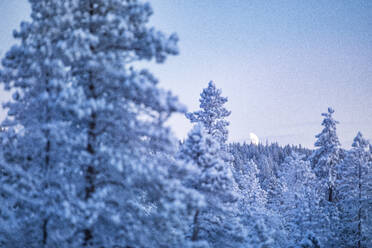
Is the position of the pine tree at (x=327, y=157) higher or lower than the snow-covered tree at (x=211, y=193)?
higher

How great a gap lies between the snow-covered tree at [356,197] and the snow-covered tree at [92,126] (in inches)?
825

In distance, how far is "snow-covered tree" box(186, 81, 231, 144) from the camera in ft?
65.9

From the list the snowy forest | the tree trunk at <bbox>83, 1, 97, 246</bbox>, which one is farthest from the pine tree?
the tree trunk at <bbox>83, 1, 97, 246</bbox>

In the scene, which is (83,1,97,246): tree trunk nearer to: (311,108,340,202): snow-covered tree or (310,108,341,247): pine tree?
(310,108,341,247): pine tree

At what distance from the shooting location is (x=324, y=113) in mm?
27422

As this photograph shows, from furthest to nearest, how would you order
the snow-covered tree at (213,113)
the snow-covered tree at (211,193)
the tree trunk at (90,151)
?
the snow-covered tree at (213,113) < the snow-covered tree at (211,193) < the tree trunk at (90,151)

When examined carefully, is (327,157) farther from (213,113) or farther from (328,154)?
(213,113)

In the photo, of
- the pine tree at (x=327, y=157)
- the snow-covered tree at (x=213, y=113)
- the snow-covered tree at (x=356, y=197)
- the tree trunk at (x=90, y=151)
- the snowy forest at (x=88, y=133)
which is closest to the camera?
the snowy forest at (x=88, y=133)

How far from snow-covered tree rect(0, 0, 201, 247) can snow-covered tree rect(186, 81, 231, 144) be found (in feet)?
41.7

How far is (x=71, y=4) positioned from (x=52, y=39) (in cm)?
114

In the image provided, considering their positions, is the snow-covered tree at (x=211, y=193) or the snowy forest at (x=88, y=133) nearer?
the snowy forest at (x=88, y=133)

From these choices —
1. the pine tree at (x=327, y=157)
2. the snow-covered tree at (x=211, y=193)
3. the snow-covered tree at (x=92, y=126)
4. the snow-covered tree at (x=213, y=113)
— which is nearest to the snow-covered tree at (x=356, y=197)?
the pine tree at (x=327, y=157)

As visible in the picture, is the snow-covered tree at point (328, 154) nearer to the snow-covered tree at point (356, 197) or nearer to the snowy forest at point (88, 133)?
the snow-covered tree at point (356, 197)

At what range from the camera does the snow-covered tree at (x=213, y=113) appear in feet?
65.9
